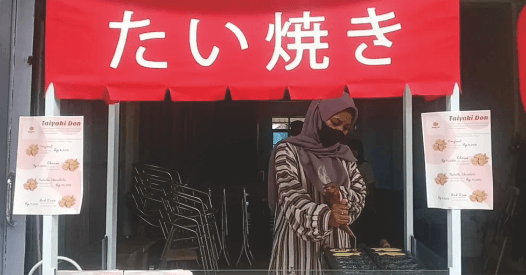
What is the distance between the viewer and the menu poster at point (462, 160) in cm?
234

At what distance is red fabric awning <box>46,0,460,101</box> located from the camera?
2.36 m

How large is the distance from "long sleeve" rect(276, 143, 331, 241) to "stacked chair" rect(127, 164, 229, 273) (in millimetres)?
461

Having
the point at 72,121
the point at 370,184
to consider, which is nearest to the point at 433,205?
the point at 370,184

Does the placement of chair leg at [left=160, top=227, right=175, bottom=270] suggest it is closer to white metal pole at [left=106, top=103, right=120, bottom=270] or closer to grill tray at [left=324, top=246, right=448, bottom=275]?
white metal pole at [left=106, top=103, right=120, bottom=270]

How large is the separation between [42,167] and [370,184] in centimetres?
211

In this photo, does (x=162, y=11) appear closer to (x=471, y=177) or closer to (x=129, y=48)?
(x=129, y=48)

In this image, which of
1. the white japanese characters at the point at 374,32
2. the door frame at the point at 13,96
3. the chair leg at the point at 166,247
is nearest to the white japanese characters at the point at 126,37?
the white japanese characters at the point at 374,32

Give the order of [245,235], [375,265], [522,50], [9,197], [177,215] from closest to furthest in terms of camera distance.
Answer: [375,265]
[522,50]
[9,197]
[245,235]
[177,215]

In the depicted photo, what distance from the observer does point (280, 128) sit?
3262mm

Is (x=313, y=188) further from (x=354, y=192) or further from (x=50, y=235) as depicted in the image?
(x=50, y=235)

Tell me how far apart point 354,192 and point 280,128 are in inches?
27.5

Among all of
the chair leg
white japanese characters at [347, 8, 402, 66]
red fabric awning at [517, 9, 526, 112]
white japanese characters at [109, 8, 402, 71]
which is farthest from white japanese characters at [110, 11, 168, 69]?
red fabric awning at [517, 9, 526, 112]

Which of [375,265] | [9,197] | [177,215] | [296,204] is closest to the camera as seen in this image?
[375,265]

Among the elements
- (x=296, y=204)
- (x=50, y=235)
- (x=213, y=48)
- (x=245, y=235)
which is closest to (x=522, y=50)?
(x=296, y=204)
